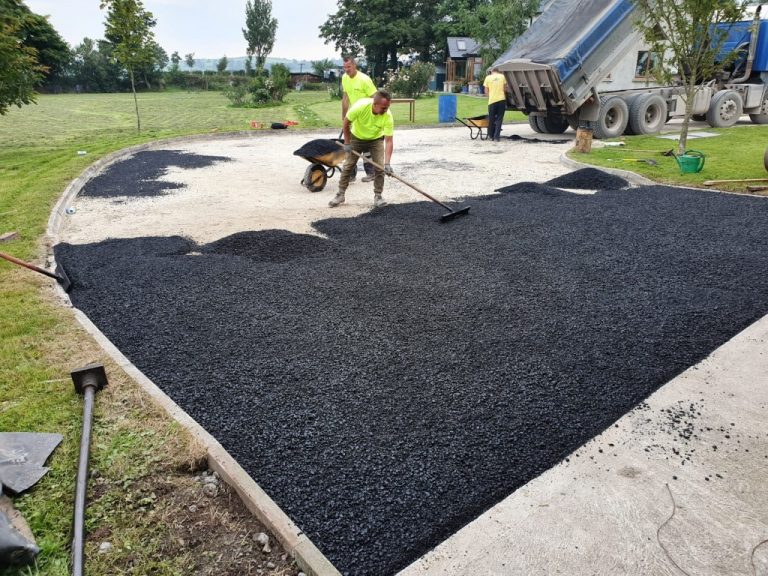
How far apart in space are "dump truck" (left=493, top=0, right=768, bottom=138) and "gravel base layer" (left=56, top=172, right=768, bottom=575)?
6770 millimetres

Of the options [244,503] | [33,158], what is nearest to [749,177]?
[244,503]

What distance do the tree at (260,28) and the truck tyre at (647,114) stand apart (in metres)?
62.6

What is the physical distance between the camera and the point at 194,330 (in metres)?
3.88

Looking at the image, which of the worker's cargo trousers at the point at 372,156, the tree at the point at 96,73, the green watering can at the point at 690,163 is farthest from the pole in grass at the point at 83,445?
the tree at the point at 96,73

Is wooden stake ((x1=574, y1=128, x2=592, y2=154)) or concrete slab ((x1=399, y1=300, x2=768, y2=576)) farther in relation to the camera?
wooden stake ((x1=574, y1=128, x2=592, y2=154))

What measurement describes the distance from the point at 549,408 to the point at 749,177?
26.0 ft

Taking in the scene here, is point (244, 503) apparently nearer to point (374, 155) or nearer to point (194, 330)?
point (194, 330)

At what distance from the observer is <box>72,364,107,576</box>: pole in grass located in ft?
6.57

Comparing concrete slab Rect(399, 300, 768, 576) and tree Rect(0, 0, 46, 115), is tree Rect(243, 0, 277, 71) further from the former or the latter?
concrete slab Rect(399, 300, 768, 576)

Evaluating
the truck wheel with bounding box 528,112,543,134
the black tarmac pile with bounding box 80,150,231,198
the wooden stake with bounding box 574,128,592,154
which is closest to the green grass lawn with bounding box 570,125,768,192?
the wooden stake with bounding box 574,128,592,154

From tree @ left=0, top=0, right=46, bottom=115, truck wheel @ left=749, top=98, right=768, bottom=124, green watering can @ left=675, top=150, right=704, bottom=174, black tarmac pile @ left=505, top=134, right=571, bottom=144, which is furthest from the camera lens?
truck wheel @ left=749, top=98, right=768, bottom=124

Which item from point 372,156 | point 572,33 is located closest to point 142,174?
point 372,156

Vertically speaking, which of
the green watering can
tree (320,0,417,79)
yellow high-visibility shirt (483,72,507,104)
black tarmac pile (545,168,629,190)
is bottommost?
black tarmac pile (545,168,629,190)

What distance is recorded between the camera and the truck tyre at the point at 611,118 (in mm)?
12820
